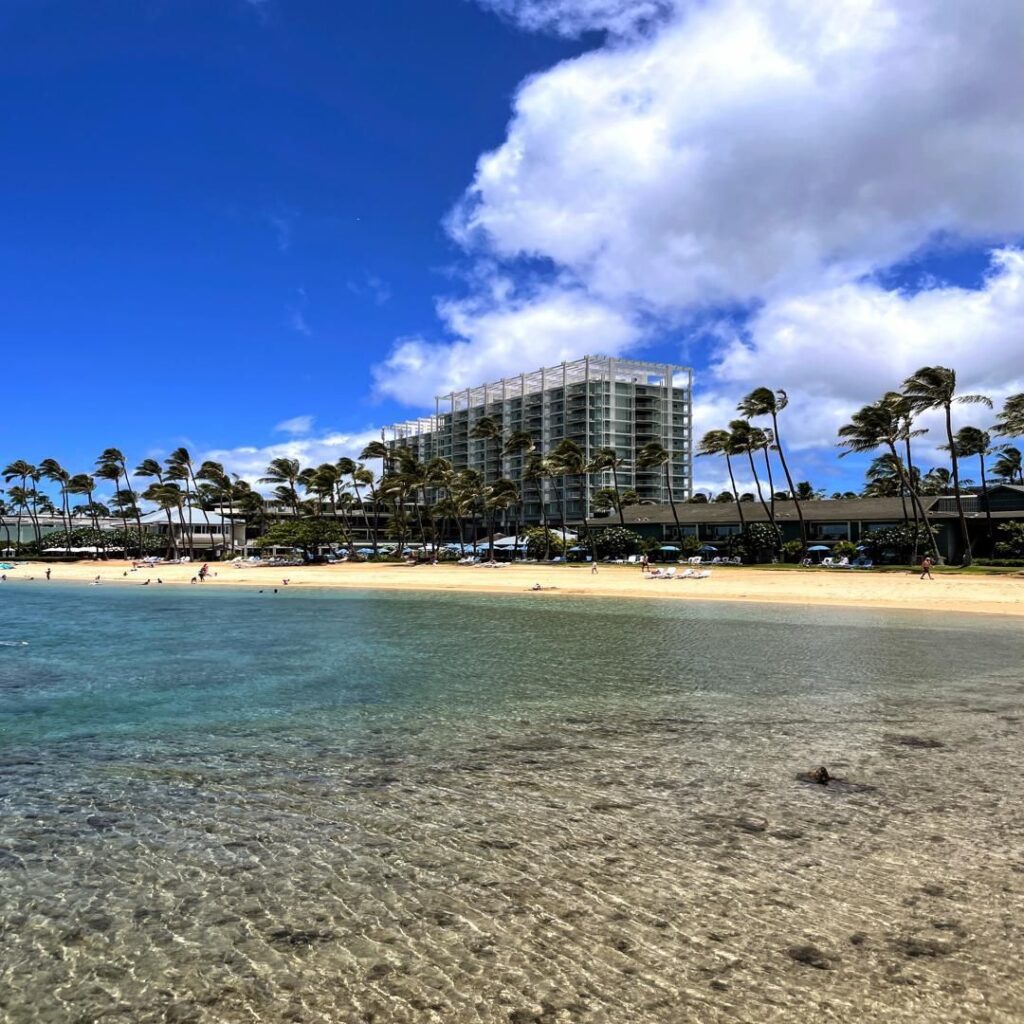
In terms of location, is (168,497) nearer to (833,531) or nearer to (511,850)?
(833,531)

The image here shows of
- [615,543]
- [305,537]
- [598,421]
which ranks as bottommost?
[615,543]

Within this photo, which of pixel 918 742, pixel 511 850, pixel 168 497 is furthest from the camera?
pixel 168 497

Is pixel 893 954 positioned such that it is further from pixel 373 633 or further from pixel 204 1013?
pixel 373 633

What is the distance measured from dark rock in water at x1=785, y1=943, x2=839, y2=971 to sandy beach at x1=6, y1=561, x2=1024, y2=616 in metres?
33.7

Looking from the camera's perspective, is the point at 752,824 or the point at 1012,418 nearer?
the point at 752,824

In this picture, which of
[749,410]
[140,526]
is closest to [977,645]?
[749,410]

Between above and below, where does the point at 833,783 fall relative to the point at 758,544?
below

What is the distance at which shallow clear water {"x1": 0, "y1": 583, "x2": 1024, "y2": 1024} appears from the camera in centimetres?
497

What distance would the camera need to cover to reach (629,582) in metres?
52.8

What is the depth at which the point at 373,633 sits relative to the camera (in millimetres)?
27656

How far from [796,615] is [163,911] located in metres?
31.7

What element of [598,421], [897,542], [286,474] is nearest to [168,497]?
[286,474]

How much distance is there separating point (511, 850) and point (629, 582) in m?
46.3

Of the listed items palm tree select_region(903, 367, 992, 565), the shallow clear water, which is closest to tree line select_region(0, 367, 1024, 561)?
palm tree select_region(903, 367, 992, 565)
